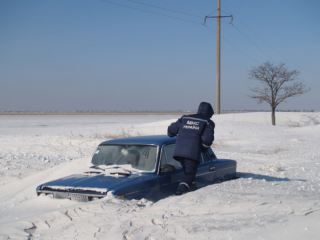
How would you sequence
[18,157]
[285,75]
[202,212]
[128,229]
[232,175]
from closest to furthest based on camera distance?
[128,229]
[202,212]
[232,175]
[18,157]
[285,75]

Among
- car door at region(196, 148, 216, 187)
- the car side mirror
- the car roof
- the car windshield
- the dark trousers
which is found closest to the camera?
the dark trousers

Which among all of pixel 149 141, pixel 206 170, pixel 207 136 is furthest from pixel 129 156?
pixel 206 170

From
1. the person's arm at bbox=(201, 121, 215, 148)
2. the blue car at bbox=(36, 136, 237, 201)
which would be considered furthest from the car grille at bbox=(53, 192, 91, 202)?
the person's arm at bbox=(201, 121, 215, 148)

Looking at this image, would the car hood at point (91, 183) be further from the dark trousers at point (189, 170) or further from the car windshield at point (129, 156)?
the dark trousers at point (189, 170)

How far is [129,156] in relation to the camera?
7984mm

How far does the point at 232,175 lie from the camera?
10.0m

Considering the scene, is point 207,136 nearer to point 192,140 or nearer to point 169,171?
point 192,140

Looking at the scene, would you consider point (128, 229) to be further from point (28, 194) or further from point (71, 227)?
point (28, 194)

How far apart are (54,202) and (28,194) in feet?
8.91

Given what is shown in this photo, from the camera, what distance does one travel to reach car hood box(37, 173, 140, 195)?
6746 millimetres

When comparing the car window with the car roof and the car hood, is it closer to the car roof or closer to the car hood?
the car roof

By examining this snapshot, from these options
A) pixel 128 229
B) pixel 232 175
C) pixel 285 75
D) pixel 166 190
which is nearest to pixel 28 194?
pixel 166 190

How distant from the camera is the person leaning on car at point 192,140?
740 centimetres

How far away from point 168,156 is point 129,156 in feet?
2.03
